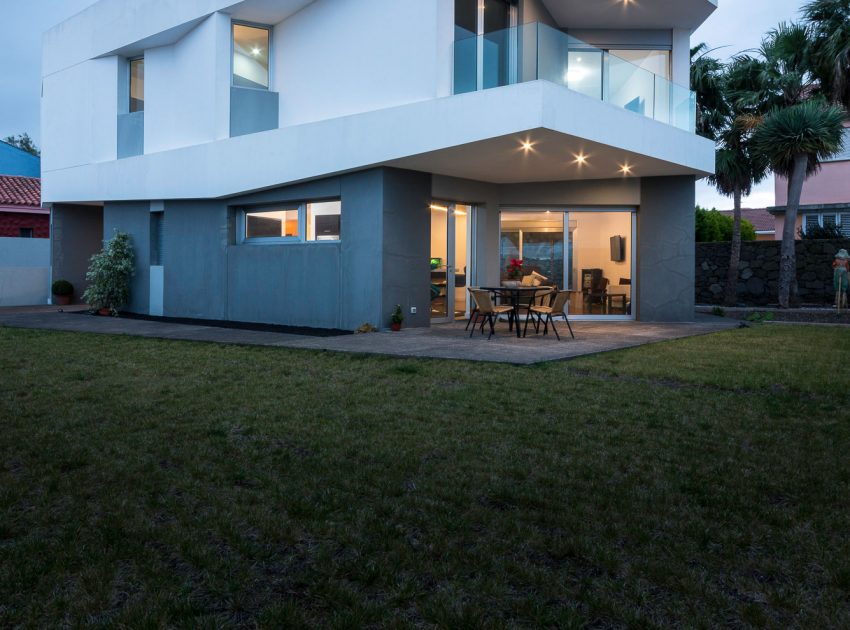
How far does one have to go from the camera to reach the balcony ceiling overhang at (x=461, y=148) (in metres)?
10.1

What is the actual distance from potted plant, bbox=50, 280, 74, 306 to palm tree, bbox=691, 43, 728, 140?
1939 cm

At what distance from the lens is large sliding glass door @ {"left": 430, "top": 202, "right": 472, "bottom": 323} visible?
1348 centimetres

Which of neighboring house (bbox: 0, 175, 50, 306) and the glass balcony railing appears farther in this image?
neighboring house (bbox: 0, 175, 50, 306)

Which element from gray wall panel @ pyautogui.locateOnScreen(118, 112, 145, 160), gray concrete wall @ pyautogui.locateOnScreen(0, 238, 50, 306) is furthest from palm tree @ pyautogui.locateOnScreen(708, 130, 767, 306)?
gray concrete wall @ pyautogui.locateOnScreen(0, 238, 50, 306)

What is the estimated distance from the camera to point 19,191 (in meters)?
26.1

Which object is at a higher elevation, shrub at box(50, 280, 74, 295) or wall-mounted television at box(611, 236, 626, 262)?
wall-mounted television at box(611, 236, 626, 262)

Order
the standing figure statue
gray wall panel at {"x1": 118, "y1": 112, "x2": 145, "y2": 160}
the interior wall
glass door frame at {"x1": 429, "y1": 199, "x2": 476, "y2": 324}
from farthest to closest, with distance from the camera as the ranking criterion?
the standing figure statue < gray wall panel at {"x1": 118, "y1": 112, "x2": 145, "y2": 160} < the interior wall < glass door frame at {"x1": 429, "y1": 199, "x2": 476, "y2": 324}

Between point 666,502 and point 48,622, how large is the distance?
2.75 meters

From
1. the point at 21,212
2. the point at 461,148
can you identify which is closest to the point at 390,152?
the point at 461,148

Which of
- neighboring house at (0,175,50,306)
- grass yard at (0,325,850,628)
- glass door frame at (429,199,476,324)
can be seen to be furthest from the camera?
neighboring house at (0,175,50,306)

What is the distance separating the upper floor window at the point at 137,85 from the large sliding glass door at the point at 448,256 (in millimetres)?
8507

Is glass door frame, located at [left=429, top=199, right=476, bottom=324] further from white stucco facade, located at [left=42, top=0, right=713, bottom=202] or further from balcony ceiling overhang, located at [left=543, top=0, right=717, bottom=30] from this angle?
balcony ceiling overhang, located at [left=543, top=0, right=717, bottom=30]

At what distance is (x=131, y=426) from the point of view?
5.02 metres

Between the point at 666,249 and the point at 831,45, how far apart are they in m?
9.97
